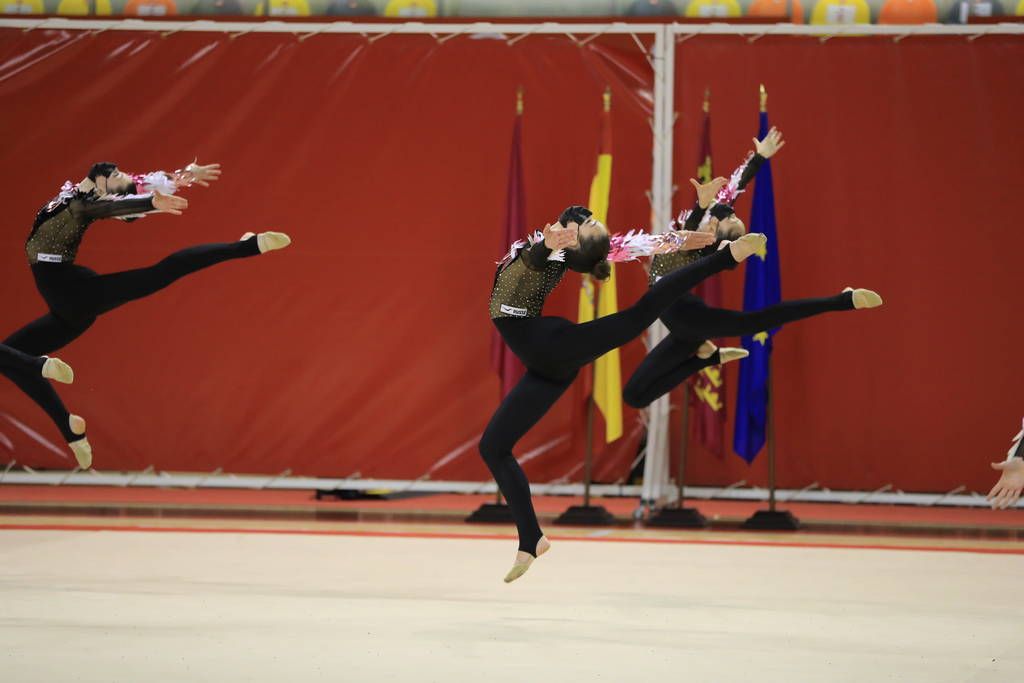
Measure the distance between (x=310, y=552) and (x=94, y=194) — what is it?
6.91ft

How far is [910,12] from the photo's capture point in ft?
28.7

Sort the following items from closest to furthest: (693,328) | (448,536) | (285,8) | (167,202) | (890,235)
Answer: (167,202), (693,328), (448,536), (890,235), (285,8)

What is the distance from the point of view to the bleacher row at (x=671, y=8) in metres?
8.80

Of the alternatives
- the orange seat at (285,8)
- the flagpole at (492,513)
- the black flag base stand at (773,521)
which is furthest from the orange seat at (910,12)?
the orange seat at (285,8)

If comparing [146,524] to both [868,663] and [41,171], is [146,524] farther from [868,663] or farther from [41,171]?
[868,663]

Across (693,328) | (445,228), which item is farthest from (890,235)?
(693,328)

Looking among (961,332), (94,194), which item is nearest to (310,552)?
(94,194)

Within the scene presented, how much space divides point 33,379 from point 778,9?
5404 mm

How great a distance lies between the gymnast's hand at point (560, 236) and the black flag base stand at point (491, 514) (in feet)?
10.6

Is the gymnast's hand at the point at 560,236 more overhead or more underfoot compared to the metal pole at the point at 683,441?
more overhead

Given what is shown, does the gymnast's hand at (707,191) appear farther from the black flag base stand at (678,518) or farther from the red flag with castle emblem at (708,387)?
the black flag base stand at (678,518)

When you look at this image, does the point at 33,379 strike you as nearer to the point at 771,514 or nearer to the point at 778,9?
the point at 771,514

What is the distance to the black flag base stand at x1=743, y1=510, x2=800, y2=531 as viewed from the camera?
7.94 m

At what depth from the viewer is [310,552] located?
6.83 m
